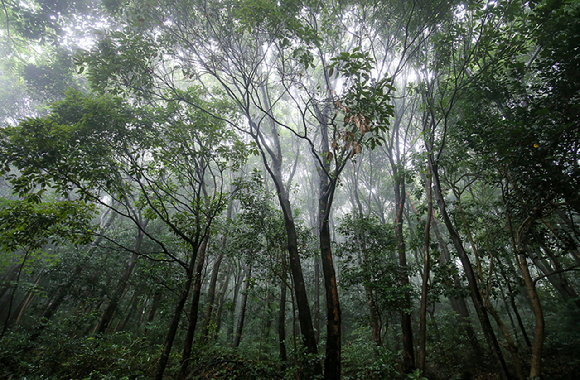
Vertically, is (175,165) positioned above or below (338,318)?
above

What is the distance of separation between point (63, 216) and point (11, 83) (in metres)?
22.6

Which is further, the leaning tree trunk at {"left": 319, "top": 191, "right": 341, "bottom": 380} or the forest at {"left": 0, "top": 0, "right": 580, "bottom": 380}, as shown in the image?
the forest at {"left": 0, "top": 0, "right": 580, "bottom": 380}

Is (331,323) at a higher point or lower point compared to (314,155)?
lower

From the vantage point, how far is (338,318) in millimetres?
4270

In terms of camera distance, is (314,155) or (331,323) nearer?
(331,323)

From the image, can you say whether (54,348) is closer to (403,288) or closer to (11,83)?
(403,288)

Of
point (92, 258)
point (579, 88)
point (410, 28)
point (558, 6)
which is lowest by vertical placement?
point (92, 258)

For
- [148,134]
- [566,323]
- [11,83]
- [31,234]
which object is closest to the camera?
[31,234]

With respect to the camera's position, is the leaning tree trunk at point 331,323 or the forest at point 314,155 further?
the forest at point 314,155

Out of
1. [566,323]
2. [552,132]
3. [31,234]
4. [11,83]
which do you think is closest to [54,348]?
[31,234]

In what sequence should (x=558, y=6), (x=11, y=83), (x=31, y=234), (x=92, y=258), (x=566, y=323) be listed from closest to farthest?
(x=31, y=234) < (x=558, y=6) < (x=566, y=323) < (x=92, y=258) < (x=11, y=83)

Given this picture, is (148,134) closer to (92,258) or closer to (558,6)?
(558,6)

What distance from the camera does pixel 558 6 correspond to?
4.34 m

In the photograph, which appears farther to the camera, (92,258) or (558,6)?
(92,258)
